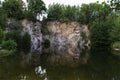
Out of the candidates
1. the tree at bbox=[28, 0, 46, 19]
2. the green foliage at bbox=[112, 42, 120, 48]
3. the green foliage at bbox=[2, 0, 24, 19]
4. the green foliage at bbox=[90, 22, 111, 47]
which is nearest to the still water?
the green foliage at bbox=[112, 42, 120, 48]

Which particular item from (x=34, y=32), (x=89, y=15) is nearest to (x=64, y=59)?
(x=34, y=32)

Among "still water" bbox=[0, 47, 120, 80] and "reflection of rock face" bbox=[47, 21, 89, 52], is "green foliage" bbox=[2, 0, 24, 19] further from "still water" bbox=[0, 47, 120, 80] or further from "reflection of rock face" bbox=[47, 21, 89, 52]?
"still water" bbox=[0, 47, 120, 80]

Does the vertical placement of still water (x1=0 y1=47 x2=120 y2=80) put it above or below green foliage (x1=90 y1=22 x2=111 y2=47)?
above

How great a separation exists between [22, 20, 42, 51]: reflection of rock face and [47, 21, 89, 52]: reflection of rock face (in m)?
8.66

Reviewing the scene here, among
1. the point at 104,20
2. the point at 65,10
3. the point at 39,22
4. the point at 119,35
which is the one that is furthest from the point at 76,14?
the point at 119,35

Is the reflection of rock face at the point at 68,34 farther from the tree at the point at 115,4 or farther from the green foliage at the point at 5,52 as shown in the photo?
the tree at the point at 115,4

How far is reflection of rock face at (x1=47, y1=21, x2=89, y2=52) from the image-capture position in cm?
9256

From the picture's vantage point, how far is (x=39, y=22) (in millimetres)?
87625

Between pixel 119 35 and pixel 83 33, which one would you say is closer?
pixel 119 35

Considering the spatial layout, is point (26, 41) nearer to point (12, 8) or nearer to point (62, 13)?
point (12, 8)

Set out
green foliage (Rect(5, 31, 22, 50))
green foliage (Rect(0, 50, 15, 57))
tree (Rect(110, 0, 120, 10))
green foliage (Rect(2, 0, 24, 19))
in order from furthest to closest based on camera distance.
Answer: green foliage (Rect(2, 0, 24, 19)), green foliage (Rect(5, 31, 22, 50)), green foliage (Rect(0, 50, 15, 57)), tree (Rect(110, 0, 120, 10))

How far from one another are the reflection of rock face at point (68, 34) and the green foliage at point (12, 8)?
1899 centimetres

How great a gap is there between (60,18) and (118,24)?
2334 centimetres

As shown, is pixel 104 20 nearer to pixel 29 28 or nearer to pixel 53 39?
pixel 53 39
